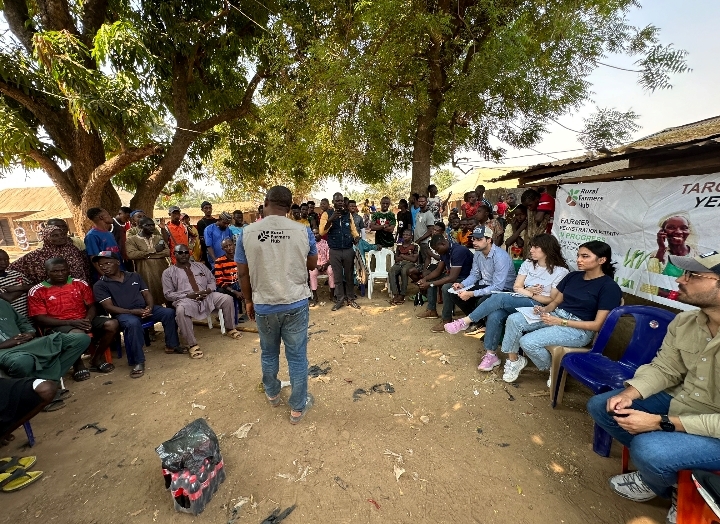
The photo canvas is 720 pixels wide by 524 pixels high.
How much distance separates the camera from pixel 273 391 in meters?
3.30

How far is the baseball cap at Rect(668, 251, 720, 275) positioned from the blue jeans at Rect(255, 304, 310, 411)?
2583 mm

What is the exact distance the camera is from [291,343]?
293cm

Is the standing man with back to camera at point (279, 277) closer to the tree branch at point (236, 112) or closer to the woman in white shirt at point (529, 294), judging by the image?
the woman in white shirt at point (529, 294)

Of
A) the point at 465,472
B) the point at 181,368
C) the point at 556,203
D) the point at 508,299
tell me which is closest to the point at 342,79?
the point at 556,203

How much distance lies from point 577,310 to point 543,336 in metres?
0.45

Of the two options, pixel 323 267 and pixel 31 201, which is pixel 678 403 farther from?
pixel 31 201

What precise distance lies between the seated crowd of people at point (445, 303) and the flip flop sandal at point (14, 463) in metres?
0.36

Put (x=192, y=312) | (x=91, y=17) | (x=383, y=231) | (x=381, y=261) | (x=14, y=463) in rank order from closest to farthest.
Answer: (x=14, y=463) < (x=192, y=312) < (x=381, y=261) < (x=383, y=231) < (x=91, y=17)

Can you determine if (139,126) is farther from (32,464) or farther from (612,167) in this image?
(612,167)

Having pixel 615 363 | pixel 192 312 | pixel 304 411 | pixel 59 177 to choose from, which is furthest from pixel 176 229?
pixel 615 363

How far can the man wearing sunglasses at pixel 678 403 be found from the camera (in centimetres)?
185

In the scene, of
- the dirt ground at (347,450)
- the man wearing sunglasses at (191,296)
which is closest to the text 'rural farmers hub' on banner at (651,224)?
the dirt ground at (347,450)

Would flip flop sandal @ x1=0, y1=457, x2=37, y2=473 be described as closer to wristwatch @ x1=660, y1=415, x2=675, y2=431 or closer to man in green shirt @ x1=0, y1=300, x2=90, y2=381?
man in green shirt @ x1=0, y1=300, x2=90, y2=381

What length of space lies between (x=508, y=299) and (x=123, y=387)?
460 cm
